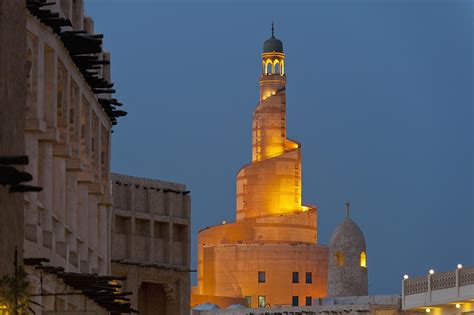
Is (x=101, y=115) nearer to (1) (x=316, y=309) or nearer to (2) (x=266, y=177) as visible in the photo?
(1) (x=316, y=309)

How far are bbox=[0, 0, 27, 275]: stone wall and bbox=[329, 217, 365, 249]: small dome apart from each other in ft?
296

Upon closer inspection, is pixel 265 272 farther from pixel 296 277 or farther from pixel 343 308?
pixel 343 308

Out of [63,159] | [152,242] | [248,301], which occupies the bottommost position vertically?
[63,159]

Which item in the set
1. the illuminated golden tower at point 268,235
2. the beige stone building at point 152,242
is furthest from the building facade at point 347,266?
the beige stone building at point 152,242

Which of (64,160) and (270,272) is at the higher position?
(270,272)

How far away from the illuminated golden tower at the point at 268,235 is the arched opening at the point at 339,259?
14.7 m

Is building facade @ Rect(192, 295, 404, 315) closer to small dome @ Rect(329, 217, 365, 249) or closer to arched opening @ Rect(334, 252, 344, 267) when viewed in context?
arched opening @ Rect(334, 252, 344, 267)

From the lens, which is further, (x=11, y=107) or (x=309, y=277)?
(x=309, y=277)

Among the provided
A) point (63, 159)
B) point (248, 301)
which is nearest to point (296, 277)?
point (248, 301)

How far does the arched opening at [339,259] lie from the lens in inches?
4077

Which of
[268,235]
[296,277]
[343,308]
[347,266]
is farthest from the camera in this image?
[268,235]

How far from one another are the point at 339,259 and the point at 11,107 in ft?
298

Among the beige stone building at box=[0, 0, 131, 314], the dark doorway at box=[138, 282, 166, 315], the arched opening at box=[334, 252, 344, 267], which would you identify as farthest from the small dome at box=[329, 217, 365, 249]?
the beige stone building at box=[0, 0, 131, 314]

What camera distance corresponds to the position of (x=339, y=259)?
10388 centimetres
